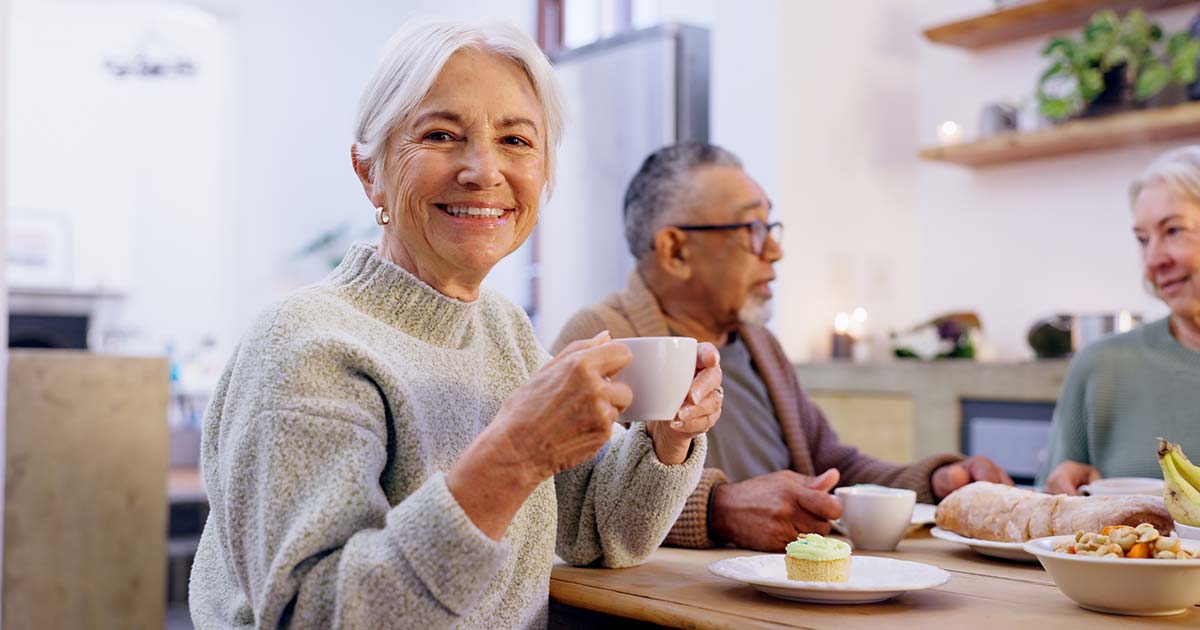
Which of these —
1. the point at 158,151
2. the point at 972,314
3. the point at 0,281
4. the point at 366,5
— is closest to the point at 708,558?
the point at 0,281

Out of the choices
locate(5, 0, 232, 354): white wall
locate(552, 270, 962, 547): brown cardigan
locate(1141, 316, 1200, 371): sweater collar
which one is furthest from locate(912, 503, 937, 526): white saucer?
locate(5, 0, 232, 354): white wall

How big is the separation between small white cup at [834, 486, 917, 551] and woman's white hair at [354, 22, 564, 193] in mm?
611

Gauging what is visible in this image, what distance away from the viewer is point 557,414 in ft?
3.20

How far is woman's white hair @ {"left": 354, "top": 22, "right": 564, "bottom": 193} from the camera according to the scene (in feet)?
3.85

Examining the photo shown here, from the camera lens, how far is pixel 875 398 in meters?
3.64

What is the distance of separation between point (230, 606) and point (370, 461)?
252 millimetres

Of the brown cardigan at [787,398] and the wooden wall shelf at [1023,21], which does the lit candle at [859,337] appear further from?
the brown cardigan at [787,398]

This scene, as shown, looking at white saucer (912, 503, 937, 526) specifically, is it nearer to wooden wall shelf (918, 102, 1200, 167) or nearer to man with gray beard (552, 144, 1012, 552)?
man with gray beard (552, 144, 1012, 552)

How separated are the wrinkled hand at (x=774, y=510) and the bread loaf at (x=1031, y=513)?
16 centimetres

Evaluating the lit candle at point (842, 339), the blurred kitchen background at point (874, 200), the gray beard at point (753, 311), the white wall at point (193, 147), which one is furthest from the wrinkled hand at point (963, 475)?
the white wall at point (193, 147)

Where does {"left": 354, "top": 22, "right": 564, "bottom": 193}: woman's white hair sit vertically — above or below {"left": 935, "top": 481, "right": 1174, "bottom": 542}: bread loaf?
above

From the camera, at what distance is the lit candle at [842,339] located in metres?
3.98

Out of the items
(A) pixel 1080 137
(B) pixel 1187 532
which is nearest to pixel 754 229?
(B) pixel 1187 532

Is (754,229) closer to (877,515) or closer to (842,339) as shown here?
(877,515)
